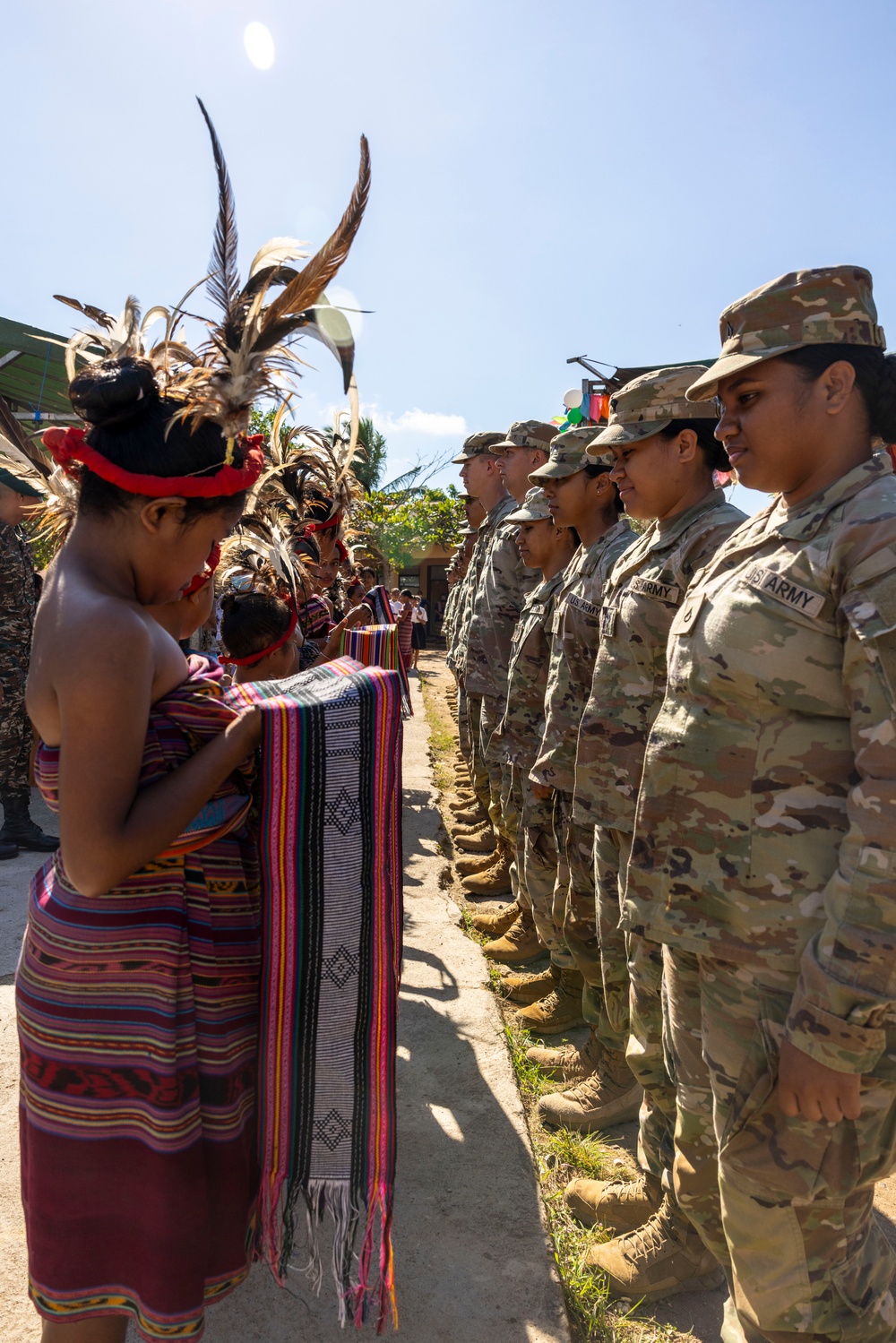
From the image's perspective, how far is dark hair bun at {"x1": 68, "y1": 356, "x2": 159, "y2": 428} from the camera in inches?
59.9

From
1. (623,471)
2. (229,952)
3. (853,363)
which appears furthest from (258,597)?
(853,363)

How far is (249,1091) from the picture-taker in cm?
170

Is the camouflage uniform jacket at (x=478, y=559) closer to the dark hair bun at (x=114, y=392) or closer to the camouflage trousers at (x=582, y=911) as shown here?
the camouflage trousers at (x=582, y=911)

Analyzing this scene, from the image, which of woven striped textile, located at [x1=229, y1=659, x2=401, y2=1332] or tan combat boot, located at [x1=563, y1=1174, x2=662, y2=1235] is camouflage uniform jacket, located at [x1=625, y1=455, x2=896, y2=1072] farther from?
tan combat boot, located at [x1=563, y1=1174, x2=662, y2=1235]

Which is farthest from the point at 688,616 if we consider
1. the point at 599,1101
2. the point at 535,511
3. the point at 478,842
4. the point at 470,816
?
the point at 470,816

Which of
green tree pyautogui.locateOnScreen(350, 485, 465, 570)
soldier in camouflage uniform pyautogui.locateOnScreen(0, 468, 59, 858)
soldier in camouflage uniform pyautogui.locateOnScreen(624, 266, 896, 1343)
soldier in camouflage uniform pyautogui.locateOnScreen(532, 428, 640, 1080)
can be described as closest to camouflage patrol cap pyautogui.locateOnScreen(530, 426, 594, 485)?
soldier in camouflage uniform pyautogui.locateOnScreen(532, 428, 640, 1080)

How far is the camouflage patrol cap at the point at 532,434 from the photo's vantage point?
18.0 ft

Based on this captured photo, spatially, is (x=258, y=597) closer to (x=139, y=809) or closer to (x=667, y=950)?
(x=139, y=809)

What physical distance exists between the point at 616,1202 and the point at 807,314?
2.43m

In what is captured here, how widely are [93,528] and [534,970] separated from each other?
3.47m

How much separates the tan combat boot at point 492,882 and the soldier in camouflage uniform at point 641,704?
257 centimetres

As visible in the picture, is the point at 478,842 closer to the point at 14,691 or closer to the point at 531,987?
the point at 531,987

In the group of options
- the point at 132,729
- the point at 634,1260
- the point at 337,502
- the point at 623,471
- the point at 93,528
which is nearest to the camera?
the point at 132,729

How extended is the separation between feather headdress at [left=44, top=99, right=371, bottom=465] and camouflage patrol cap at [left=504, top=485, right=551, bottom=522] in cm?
246
